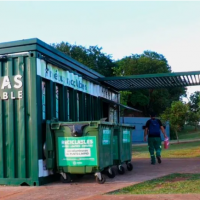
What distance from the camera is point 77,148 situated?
8945mm

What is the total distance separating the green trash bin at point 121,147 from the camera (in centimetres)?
1073

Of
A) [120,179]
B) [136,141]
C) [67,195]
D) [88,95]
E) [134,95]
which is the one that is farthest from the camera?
[134,95]


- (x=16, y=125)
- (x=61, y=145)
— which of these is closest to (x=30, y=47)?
(x=16, y=125)

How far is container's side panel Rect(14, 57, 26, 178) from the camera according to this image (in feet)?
30.0

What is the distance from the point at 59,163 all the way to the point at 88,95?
4583mm

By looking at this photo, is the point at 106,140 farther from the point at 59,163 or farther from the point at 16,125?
the point at 16,125

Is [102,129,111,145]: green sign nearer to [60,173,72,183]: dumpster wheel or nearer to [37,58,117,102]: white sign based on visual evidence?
[60,173,72,183]: dumpster wheel

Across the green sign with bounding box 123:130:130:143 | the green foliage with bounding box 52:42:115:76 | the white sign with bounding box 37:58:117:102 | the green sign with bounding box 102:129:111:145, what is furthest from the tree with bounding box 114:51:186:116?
the green sign with bounding box 102:129:111:145

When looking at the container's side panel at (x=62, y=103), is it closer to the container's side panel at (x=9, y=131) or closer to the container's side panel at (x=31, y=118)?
the container's side panel at (x=31, y=118)

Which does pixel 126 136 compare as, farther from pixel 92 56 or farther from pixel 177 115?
pixel 92 56

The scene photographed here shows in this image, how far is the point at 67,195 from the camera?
24.9 ft

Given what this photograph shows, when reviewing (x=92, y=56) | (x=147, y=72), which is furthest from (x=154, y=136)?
(x=92, y=56)

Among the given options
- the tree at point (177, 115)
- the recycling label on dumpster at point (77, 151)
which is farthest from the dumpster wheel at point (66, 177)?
the tree at point (177, 115)

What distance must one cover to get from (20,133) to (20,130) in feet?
0.25
